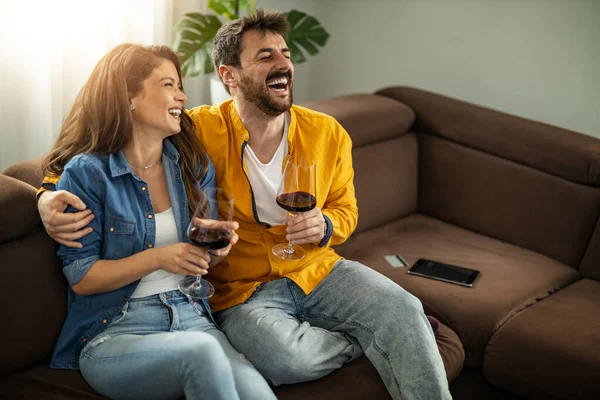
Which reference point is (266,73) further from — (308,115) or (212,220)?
(212,220)

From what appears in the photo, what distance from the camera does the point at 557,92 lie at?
3.50 m

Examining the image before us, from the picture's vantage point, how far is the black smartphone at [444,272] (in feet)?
8.90

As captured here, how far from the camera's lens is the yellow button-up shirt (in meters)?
2.27

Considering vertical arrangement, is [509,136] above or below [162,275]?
above

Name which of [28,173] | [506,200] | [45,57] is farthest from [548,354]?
[45,57]

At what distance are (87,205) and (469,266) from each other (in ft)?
5.02

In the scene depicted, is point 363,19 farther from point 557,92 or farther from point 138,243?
point 138,243

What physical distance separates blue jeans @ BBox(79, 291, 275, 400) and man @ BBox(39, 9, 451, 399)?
5.9 inches

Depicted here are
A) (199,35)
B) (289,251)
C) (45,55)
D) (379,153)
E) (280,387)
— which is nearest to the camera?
(280,387)

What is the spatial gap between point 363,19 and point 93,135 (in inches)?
98.8

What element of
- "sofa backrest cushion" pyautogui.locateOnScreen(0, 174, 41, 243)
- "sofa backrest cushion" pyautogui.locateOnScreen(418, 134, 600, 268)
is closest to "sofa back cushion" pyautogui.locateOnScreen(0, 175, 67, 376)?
"sofa backrest cushion" pyautogui.locateOnScreen(0, 174, 41, 243)

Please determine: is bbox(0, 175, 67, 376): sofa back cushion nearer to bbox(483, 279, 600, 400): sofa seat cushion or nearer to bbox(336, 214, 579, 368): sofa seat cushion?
bbox(336, 214, 579, 368): sofa seat cushion

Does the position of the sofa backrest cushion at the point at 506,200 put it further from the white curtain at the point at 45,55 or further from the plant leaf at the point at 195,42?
the white curtain at the point at 45,55

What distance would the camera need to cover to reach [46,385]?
6.29ft
